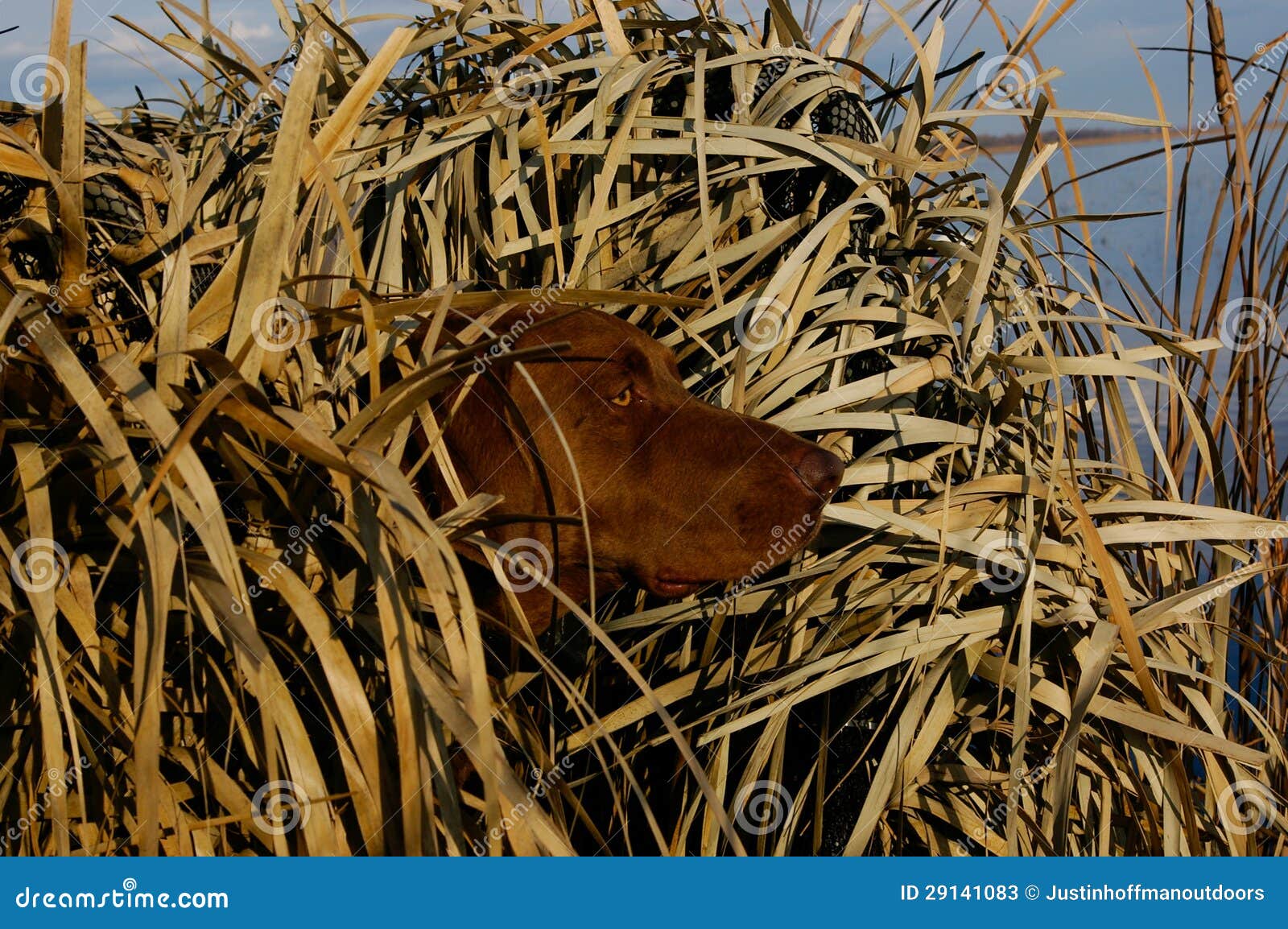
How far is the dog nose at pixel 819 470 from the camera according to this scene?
1802 millimetres

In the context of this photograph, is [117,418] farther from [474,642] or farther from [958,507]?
[958,507]

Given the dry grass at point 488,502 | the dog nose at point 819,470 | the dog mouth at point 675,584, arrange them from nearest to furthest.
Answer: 1. the dry grass at point 488,502
2. the dog nose at point 819,470
3. the dog mouth at point 675,584

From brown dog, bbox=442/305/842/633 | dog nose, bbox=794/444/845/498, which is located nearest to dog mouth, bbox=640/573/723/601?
brown dog, bbox=442/305/842/633

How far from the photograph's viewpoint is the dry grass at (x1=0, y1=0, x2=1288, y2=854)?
1.32 m

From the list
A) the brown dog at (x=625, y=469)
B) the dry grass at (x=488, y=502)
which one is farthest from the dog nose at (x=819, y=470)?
the dry grass at (x=488, y=502)

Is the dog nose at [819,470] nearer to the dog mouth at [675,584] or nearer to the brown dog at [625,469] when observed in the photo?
the brown dog at [625,469]

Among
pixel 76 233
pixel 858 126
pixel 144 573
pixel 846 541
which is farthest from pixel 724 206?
pixel 144 573

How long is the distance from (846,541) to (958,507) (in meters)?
0.21

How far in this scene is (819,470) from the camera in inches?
70.9

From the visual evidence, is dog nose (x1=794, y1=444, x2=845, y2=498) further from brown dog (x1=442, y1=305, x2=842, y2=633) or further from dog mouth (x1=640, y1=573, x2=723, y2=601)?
dog mouth (x1=640, y1=573, x2=723, y2=601)

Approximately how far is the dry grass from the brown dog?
0.29ft

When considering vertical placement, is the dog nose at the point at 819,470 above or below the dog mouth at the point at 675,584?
above

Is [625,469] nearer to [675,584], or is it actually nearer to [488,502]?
[675,584]

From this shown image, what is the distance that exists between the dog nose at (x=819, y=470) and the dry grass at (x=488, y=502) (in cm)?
11
